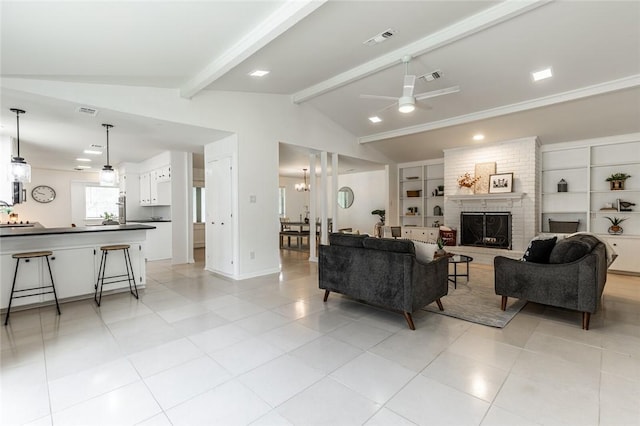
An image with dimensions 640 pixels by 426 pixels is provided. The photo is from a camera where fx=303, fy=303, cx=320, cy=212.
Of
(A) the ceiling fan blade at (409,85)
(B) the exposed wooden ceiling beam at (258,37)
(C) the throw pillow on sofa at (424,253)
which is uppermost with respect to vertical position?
(B) the exposed wooden ceiling beam at (258,37)

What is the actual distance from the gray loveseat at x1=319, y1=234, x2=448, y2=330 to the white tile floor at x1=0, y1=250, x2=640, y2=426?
0.82 feet

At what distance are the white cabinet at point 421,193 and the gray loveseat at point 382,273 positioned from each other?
5.11m

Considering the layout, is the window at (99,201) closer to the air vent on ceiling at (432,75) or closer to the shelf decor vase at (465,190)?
the air vent on ceiling at (432,75)

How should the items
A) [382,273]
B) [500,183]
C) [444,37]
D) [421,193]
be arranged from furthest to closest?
[421,193]
[500,183]
[444,37]
[382,273]

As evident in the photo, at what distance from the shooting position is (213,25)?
284 cm

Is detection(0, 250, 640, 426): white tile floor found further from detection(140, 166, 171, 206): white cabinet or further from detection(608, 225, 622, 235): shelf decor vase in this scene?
detection(140, 166, 171, 206): white cabinet

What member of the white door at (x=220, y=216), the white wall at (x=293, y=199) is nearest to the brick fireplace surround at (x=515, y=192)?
the white door at (x=220, y=216)

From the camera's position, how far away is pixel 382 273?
10.7ft

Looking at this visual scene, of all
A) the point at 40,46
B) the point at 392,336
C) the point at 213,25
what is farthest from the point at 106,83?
the point at 392,336

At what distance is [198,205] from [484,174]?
25.9 feet

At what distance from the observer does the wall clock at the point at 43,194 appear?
27.9ft

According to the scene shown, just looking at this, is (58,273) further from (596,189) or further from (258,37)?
(596,189)

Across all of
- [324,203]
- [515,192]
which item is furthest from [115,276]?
[515,192]

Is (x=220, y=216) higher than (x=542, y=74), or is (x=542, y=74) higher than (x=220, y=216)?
(x=542, y=74)
